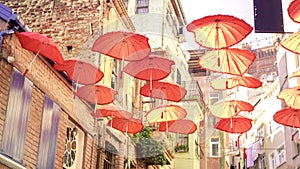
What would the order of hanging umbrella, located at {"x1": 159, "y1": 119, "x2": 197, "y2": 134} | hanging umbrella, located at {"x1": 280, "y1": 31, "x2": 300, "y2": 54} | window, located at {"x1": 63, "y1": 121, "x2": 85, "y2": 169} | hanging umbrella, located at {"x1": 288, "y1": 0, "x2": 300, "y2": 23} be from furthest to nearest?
window, located at {"x1": 63, "y1": 121, "x2": 85, "y2": 169} → hanging umbrella, located at {"x1": 159, "y1": 119, "x2": 197, "y2": 134} → hanging umbrella, located at {"x1": 280, "y1": 31, "x2": 300, "y2": 54} → hanging umbrella, located at {"x1": 288, "y1": 0, "x2": 300, "y2": 23}

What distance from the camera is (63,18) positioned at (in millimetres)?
13375

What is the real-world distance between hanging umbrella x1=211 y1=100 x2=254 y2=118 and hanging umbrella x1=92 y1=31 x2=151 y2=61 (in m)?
2.04

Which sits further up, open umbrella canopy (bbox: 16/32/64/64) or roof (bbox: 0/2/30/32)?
roof (bbox: 0/2/30/32)

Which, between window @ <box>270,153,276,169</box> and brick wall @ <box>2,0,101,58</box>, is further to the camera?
window @ <box>270,153,276,169</box>

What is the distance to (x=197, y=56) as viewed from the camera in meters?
7.21

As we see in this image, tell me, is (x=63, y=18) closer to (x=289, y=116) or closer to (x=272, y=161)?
(x=289, y=116)

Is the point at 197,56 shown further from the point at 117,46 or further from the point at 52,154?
the point at 52,154

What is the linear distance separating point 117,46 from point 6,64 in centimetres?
246

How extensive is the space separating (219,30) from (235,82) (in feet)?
5.25

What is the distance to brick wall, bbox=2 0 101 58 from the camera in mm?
13055

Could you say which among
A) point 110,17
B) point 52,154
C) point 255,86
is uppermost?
point 110,17

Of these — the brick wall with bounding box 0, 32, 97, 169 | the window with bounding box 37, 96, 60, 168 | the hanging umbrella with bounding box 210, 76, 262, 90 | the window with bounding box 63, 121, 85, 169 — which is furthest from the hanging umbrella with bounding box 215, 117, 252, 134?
the window with bounding box 63, 121, 85, 169

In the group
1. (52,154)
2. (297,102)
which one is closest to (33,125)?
(52,154)

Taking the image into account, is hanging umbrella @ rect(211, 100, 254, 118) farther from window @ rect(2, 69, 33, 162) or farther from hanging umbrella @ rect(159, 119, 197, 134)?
window @ rect(2, 69, 33, 162)
